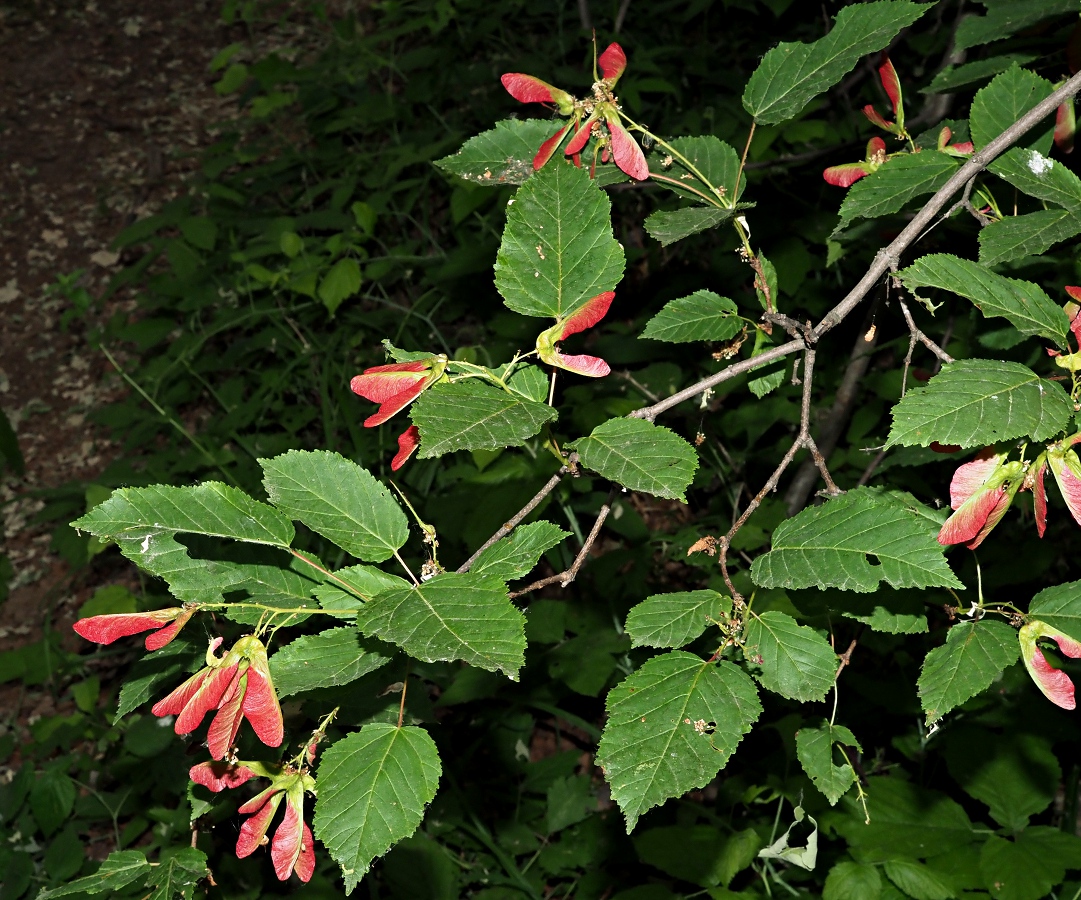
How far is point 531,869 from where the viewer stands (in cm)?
204

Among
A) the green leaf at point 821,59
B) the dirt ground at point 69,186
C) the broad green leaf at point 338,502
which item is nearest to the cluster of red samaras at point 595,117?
the green leaf at point 821,59

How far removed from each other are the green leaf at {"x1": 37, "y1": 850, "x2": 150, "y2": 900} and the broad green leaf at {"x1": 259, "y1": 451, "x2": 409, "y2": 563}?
0.43 m

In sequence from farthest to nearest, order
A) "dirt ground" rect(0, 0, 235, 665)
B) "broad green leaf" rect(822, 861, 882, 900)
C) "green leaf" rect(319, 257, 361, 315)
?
"dirt ground" rect(0, 0, 235, 665), "green leaf" rect(319, 257, 361, 315), "broad green leaf" rect(822, 861, 882, 900)

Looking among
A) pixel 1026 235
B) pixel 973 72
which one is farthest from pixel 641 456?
pixel 973 72

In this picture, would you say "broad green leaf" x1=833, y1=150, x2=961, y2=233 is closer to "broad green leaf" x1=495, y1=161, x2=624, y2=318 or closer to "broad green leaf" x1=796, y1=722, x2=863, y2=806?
"broad green leaf" x1=495, y1=161, x2=624, y2=318

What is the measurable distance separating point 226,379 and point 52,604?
99 centimetres

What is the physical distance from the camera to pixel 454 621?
0.67 meters

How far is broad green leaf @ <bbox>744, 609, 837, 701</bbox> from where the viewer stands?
2.77 ft

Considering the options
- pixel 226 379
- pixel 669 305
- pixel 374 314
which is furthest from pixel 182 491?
pixel 226 379

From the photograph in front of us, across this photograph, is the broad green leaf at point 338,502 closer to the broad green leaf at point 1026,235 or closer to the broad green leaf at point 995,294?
the broad green leaf at point 995,294

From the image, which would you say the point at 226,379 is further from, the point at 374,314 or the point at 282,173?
the point at 282,173

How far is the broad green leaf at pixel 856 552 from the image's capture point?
773 millimetres

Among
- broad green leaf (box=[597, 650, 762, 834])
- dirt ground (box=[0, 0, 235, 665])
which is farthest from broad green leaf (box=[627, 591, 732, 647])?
dirt ground (box=[0, 0, 235, 665])

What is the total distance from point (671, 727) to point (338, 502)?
1.22ft
